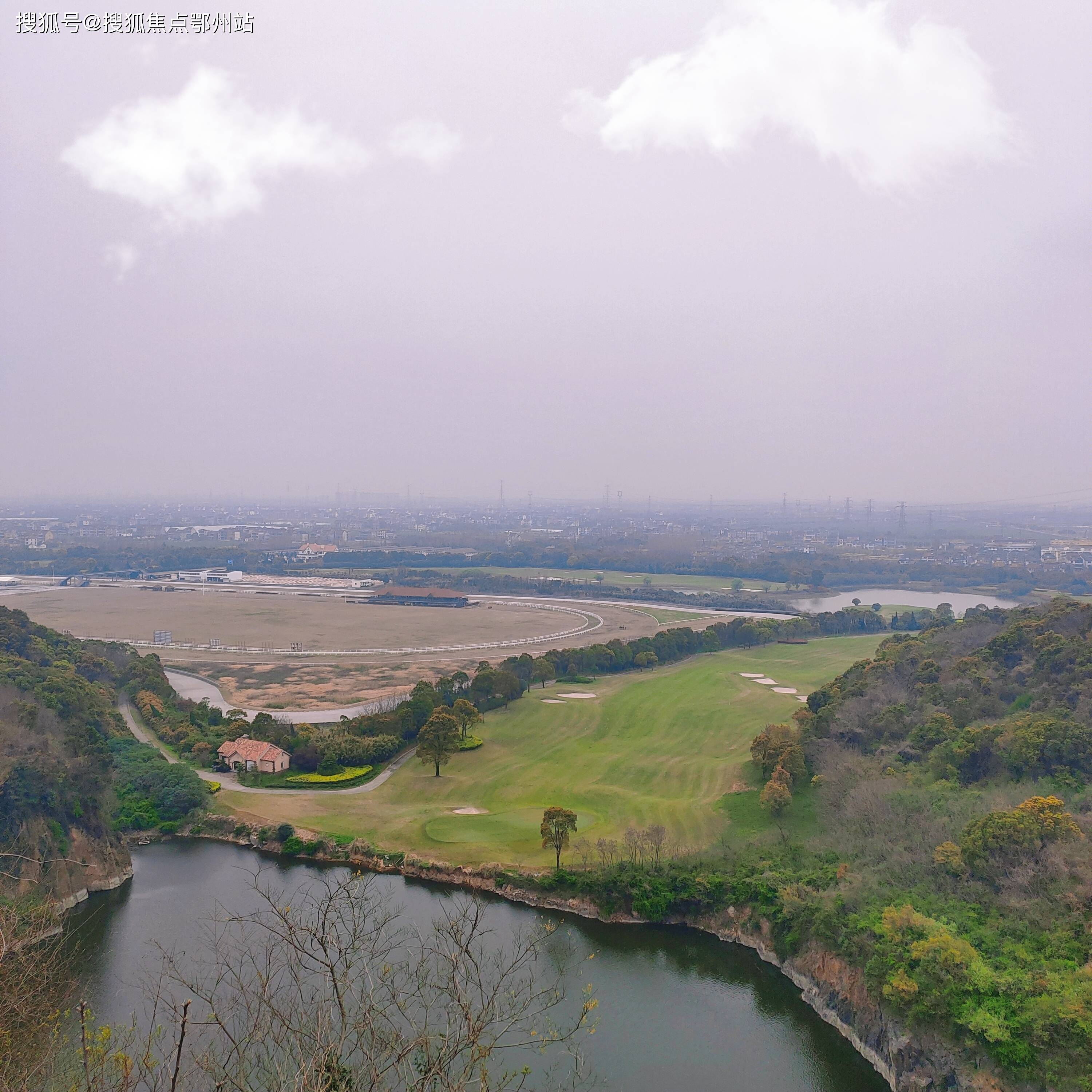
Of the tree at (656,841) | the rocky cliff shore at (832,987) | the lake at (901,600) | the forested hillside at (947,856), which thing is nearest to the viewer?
the rocky cliff shore at (832,987)

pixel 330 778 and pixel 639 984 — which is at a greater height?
pixel 330 778

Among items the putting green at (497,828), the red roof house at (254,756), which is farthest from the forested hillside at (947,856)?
the red roof house at (254,756)

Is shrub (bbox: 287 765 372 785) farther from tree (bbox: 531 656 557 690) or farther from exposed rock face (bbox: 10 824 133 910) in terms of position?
tree (bbox: 531 656 557 690)

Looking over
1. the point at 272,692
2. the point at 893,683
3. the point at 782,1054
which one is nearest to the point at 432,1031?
the point at 782,1054

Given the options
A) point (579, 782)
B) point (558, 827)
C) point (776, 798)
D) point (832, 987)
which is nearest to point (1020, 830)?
point (832, 987)

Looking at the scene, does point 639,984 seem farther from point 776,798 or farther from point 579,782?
point 579,782

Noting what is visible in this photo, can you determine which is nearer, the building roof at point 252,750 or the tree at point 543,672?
the building roof at point 252,750

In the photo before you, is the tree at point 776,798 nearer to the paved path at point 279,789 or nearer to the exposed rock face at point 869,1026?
the exposed rock face at point 869,1026
